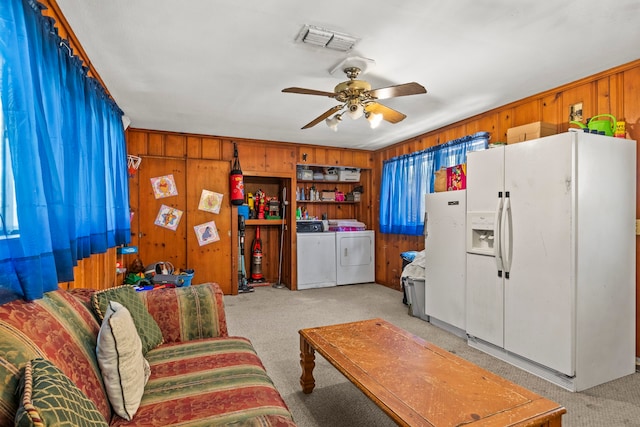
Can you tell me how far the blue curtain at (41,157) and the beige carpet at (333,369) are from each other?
1.63 meters

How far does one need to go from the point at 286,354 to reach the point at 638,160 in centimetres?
330

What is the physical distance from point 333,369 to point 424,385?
4.18 feet

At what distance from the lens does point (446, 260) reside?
3576mm

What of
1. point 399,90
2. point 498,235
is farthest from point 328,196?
point 399,90

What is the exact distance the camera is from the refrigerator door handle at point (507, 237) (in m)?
2.82

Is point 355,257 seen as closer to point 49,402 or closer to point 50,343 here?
point 50,343

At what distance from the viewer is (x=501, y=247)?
285cm

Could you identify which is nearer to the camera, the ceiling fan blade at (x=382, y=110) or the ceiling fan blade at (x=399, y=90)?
the ceiling fan blade at (x=399, y=90)

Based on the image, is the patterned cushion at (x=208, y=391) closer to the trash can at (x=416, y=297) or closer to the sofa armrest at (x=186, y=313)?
the sofa armrest at (x=186, y=313)

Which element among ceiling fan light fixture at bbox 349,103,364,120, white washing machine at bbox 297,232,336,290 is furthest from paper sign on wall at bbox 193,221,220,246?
ceiling fan light fixture at bbox 349,103,364,120

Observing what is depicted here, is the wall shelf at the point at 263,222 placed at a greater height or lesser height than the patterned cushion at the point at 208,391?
greater

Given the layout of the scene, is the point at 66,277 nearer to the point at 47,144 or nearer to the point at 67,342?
the point at 67,342

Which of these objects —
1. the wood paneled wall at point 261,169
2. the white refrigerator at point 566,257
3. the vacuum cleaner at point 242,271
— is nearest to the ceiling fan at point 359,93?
the white refrigerator at point 566,257

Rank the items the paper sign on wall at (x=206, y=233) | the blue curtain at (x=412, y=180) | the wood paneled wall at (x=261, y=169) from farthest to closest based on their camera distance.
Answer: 1. the paper sign on wall at (x=206, y=233)
2. the wood paneled wall at (x=261, y=169)
3. the blue curtain at (x=412, y=180)
